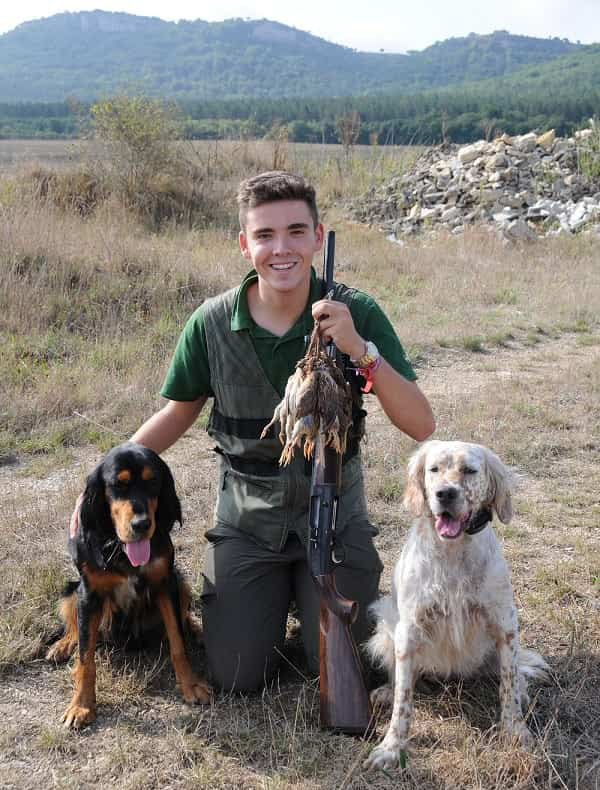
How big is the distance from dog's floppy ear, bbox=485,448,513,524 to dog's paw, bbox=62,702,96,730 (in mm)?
1695

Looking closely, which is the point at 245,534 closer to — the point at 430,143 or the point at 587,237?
the point at 587,237

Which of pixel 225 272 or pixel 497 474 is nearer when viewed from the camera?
pixel 497 474

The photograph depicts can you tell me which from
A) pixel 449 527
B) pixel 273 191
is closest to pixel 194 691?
pixel 449 527

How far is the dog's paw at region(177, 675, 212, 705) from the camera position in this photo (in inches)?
126

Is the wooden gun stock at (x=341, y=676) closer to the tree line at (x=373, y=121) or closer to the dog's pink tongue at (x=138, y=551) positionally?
the dog's pink tongue at (x=138, y=551)

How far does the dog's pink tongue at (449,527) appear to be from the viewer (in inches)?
108

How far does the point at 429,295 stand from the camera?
10.0m

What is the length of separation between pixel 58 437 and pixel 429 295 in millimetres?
5605

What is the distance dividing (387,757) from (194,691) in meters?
0.84

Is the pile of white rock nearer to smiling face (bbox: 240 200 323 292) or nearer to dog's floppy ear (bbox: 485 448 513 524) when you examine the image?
smiling face (bbox: 240 200 323 292)

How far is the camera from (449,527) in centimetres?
275

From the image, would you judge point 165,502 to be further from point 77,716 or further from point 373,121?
point 373,121

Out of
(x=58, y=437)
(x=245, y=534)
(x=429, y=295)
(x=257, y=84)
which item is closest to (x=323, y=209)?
(x=429, y=295)

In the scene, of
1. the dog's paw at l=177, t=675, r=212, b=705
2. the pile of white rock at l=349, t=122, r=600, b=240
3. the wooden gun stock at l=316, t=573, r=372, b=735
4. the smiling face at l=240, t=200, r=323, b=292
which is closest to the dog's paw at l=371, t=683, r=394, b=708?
the wooden gun stock at l=316, t=573, r=372, b=735
